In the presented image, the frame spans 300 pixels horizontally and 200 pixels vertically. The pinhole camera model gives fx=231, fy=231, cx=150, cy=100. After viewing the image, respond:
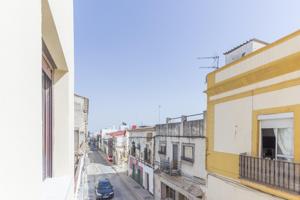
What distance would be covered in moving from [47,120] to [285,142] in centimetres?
553

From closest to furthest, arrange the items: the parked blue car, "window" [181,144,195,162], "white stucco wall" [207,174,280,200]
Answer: "white stucco wall" [207,174,280,200] → "window" [181,144,195,162] → the parked blue car

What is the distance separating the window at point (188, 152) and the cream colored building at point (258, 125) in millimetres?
3932

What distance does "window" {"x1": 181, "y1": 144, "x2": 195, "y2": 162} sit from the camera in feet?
41.6

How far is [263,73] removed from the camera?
6.31 meters

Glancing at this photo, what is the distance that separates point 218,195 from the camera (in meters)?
8.30

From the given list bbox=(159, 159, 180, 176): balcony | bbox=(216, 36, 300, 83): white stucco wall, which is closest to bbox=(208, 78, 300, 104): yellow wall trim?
bbox=(216, 36, 300, 83): white stucco wall

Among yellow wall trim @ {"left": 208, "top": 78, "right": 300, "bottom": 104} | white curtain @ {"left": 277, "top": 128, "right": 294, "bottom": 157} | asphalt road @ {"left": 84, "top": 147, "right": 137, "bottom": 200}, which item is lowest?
asphalt road @ {"left": 84, "top": 147, "right": 137, "bottom": 200}

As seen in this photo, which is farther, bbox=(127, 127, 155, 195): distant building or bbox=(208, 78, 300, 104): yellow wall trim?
bbox=(127, 127, 155, 195): distant building

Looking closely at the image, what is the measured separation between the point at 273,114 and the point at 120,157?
2927 centimetres

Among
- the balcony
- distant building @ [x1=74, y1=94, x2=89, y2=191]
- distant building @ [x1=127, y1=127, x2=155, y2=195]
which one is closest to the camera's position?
distant building @ [x1=74, y1=94, x2=89, y2=191]

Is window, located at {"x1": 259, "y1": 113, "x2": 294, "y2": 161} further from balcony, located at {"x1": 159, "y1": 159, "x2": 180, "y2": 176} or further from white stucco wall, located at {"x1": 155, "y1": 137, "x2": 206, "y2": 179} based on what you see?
balcony, located at {"x1": 159, "y1": 159, "x2": 180, "y2": 176}
